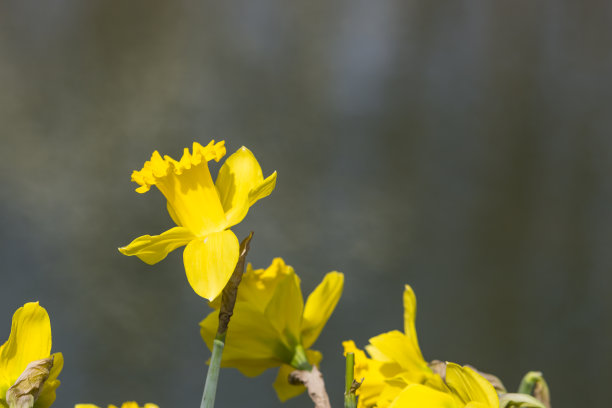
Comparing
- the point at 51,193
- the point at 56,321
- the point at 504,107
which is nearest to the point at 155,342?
the point at 56,321

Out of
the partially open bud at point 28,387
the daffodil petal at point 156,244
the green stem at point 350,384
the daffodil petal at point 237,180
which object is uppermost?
the daffodil petal at point 237,180

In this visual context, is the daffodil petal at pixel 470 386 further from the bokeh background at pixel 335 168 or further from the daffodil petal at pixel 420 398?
the bokeh background at pixel 335 168

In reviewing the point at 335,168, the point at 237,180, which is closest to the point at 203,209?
the point at 237,180

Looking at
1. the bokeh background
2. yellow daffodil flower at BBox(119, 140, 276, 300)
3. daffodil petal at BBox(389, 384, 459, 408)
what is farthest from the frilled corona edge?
the bokeh background

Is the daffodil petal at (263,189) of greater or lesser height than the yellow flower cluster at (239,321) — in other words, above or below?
above

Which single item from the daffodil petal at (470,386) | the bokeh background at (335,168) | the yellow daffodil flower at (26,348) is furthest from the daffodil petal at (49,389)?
the bokeh background at (335,168)

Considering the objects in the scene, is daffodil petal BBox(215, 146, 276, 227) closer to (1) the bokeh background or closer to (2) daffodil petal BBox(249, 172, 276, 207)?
(2) daffodil petal BBox(249, 172, 276, 207)

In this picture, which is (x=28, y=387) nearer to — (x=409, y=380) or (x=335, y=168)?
(x=409, y=380)

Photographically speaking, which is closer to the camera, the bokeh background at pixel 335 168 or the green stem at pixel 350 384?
the green stem at pixel 350 384
